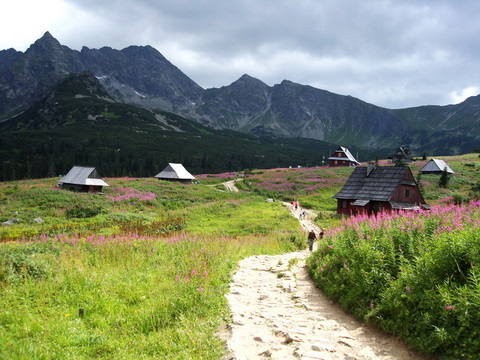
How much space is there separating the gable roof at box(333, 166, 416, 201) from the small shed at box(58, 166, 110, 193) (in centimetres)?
4025

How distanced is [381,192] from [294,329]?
35359mm

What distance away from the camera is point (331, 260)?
34.6 feet

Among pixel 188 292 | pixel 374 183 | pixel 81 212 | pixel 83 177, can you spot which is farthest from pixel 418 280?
pixel 83 177

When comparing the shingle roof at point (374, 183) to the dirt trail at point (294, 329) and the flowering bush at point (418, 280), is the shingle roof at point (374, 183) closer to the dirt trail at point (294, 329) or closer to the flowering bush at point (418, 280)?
the flowering bush at point (418, 280)

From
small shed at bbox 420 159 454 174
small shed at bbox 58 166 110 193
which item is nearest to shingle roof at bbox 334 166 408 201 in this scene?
small shed at bbox 420 159 454 174

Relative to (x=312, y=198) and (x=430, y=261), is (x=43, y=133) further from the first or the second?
(x=430, y=261)

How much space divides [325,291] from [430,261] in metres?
3.55

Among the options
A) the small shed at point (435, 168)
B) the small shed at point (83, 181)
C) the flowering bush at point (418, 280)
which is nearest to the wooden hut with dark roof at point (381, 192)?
the flowering bush at point (418, 280)

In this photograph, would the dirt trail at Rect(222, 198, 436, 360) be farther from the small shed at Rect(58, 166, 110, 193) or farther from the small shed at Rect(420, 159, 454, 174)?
the small shed at Rect(420, 159, 454, 174)

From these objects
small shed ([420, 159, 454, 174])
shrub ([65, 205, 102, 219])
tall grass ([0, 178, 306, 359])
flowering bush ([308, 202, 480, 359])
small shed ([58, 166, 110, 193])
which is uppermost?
small shed ([420, 159, 454, 174])

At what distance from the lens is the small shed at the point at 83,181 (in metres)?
53.0

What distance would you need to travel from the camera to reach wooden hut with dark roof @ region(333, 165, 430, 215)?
123ft

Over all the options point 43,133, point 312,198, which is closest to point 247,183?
point 312,198

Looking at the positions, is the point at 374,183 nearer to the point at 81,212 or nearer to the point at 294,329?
the point at 294,329
